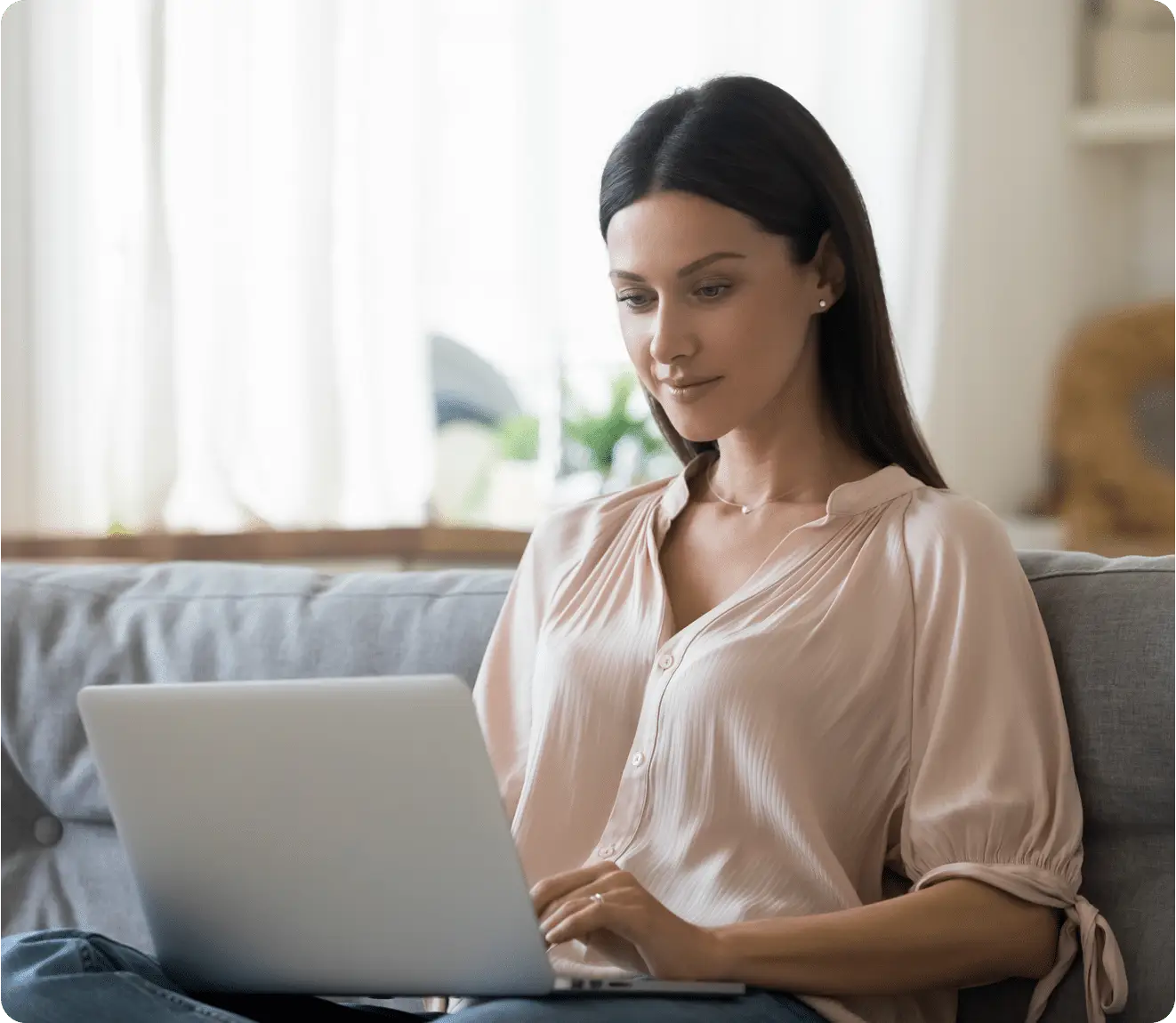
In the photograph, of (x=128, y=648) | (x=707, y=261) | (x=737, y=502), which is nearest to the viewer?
(x=707, y=261)

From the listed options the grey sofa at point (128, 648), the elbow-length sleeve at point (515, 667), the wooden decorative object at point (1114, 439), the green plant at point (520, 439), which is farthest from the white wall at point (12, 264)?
the wooden decorative object at point (1114, 439)

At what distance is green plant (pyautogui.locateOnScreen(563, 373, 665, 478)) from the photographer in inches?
Answer: 125

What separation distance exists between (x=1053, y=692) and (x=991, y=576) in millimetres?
102

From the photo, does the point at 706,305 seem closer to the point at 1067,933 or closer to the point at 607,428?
the point at 1067,933

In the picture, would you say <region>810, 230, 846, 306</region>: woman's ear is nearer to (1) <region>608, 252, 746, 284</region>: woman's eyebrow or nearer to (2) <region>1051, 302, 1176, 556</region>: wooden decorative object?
(1) <region>608, 252, 746, 284</region>: woman's eyebrow

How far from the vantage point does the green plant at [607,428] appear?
3172mm

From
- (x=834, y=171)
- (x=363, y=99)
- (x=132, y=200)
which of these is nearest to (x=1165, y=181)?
(x=363, y=99)

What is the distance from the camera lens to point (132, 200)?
2.64 metres

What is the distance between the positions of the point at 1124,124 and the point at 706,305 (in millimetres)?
2303

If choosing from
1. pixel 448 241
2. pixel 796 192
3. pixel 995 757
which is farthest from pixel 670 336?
pixel 448 241

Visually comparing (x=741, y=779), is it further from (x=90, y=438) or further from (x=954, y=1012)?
(x=90, y=438)

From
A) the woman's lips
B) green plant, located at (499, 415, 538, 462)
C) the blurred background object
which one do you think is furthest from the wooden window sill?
the woman's lips

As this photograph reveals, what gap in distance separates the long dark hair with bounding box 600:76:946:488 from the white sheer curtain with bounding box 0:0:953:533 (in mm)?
1367

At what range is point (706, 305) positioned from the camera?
1.39 m
